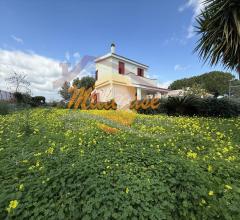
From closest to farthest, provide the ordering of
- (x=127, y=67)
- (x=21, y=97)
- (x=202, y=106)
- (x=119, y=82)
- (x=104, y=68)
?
1. (x=202, y=106)
2. (x=21, y=97)
3. (x=119, y=82)
4. (x=104, y=68)
5. (x=127, y=67)

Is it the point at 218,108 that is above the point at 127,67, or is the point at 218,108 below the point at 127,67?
below

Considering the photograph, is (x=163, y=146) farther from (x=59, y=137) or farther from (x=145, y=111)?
(x=145, y=111)

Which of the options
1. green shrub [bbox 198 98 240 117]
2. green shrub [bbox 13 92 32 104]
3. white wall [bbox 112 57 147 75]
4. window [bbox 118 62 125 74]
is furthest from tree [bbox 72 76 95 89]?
green shrub [bbox 198 98 240 117]

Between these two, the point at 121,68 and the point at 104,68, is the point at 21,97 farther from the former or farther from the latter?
the point at 121,68

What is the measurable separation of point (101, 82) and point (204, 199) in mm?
19638

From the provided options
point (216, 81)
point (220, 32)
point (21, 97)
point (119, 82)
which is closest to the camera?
point (220, 32)

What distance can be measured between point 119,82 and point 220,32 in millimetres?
13026

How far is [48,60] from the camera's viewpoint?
1487 cm

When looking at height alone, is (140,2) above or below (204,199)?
above

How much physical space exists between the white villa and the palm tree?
35.4 feet

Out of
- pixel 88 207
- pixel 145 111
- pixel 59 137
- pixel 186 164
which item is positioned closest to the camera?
pixel 88 207

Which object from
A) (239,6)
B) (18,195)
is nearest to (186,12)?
(239,6)

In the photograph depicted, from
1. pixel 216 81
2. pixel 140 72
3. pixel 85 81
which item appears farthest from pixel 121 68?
pixel 216 81

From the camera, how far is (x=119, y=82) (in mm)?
20250
